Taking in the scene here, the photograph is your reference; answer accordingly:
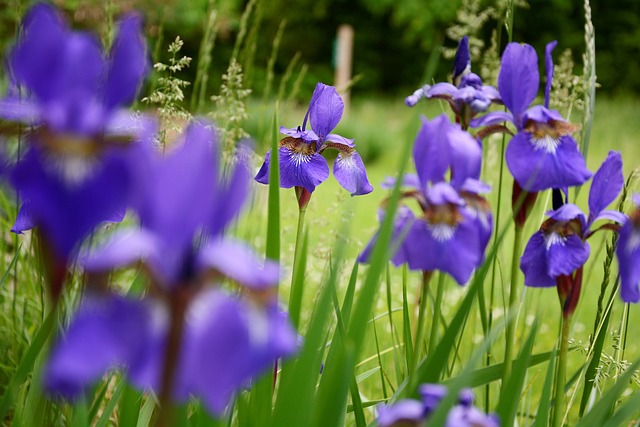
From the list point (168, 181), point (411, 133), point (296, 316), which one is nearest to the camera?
point (168, 181)

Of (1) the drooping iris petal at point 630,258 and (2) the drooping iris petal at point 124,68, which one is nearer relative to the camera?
(2) the drooping iris petal at point 124,68

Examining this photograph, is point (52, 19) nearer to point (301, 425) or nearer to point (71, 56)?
point (71, 56)

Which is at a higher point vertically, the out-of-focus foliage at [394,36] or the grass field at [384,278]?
the out-of-focus foliage at [394,36]

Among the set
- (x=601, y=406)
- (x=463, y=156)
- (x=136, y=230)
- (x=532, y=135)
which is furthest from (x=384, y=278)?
(x=136, y=230)

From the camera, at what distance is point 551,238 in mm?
912

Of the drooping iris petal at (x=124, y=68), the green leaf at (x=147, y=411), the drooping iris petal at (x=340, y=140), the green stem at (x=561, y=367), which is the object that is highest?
the drooping iris petal at (x=124, y=68)

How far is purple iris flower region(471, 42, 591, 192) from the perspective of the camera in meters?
0.83

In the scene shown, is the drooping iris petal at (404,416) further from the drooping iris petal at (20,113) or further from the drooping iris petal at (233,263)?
the drooping iris petal at (20,113)

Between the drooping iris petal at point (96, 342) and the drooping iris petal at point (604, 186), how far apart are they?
0.71 m

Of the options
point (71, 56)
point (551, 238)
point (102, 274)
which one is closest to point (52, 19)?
point (71, 56)

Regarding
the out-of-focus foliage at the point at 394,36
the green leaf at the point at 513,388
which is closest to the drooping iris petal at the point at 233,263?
the green leaf at the point at 513,388

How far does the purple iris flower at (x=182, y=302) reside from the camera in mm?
379

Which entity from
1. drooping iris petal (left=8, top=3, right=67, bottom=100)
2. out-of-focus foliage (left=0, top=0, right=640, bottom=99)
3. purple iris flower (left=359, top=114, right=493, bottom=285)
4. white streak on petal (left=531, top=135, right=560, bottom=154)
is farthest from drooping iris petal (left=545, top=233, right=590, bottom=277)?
out-of-focus foliage (left=0, top=0, right=640, bottom=99)

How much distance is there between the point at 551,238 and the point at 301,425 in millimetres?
444
